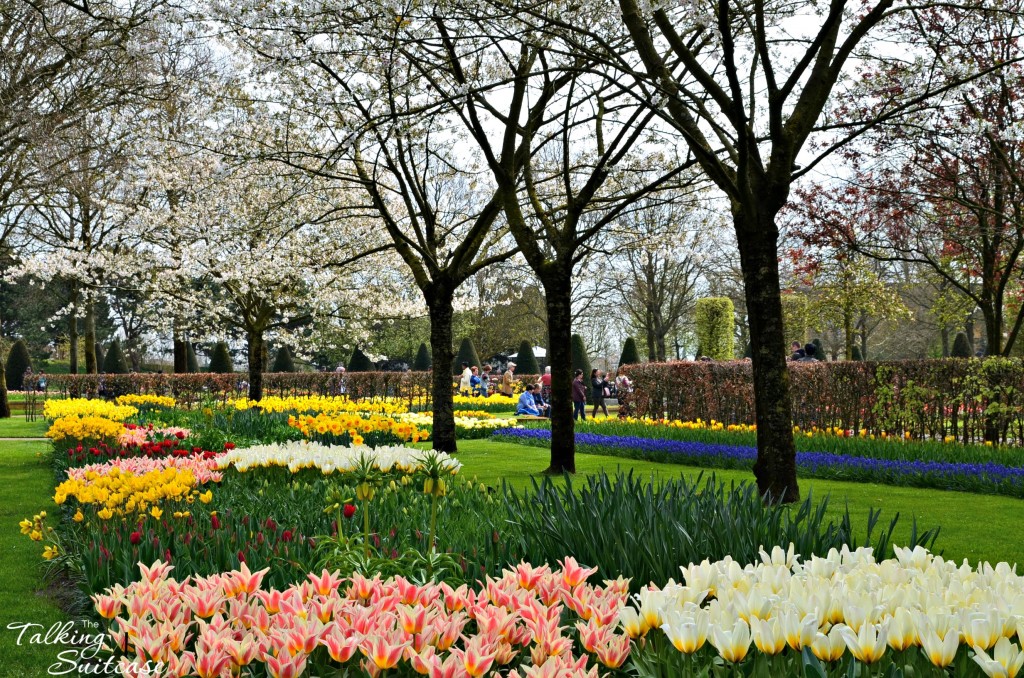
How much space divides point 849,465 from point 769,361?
10.1ft

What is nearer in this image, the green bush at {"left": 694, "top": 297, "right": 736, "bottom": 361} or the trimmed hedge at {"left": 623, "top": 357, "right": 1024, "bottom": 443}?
the trimmed hedge at {"left": 623, "top": 357, "right": 1024, "bottom": 443}

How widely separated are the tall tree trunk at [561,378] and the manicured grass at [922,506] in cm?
50

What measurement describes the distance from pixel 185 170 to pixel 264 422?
26.5ft

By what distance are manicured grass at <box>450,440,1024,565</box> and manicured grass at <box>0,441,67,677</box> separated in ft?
8.05

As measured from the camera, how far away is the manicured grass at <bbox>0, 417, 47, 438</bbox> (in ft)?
51.5

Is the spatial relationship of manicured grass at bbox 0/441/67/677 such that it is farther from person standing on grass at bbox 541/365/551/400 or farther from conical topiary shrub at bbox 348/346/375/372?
conical topiary shrub at bbox 348/346/375/372

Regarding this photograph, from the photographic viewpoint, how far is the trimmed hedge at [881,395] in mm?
10852

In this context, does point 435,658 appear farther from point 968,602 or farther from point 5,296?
point 5,296

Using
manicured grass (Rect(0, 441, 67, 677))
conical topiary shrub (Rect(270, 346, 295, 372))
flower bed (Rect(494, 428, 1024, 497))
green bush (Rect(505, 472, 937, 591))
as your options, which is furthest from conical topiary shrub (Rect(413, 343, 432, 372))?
green bush (Rect(505, 472, 937, 591))

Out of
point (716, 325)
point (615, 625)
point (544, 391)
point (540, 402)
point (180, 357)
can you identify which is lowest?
point (540, 402)

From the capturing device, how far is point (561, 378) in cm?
922

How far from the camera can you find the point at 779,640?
1788 millimetres

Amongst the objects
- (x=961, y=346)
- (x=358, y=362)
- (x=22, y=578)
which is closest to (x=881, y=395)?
(x=22, y=578)

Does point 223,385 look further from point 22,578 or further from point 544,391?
point 22,578
